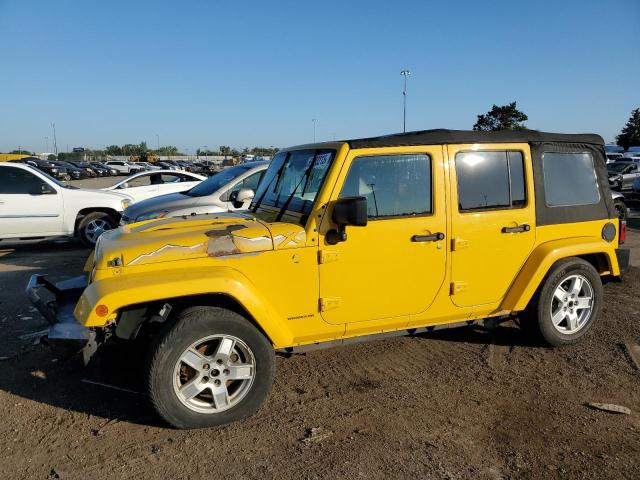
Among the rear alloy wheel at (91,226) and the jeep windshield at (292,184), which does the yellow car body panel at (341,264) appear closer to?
the jeep windshield at (292,184)

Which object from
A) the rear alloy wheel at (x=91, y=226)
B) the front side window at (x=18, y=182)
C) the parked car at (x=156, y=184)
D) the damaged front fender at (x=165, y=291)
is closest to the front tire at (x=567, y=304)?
the damaged front fender at (x=165, y=291)

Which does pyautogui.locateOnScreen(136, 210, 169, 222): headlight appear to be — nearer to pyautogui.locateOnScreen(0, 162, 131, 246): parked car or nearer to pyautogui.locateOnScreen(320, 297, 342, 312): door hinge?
pyautogui.locateOnScreen(0, 162, 131, 246): parked car

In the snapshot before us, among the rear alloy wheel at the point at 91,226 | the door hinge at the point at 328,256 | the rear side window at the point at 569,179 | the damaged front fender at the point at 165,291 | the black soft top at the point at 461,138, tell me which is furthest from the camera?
the rear alloy wheel at the point at 91,226

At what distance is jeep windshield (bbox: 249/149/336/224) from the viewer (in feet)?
12.2

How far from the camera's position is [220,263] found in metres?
3.33

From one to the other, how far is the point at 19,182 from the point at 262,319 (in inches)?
314

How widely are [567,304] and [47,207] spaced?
8835 mm

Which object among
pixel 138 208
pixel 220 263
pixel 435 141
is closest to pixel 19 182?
pixel 138 208

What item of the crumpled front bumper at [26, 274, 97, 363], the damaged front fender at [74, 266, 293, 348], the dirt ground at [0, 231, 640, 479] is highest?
the damaged front fender at [74, 266, 293, 348]

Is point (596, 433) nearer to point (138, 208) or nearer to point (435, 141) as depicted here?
point (435, 141)

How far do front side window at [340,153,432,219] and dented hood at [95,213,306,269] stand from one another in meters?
0.55

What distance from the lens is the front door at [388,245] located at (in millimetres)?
3600

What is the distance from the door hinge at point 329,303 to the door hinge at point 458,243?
40.0 inches

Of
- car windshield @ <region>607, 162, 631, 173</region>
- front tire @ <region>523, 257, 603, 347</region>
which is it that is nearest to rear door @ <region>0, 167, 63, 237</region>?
front tire @ <region>523, 257, 603, 347</region>
